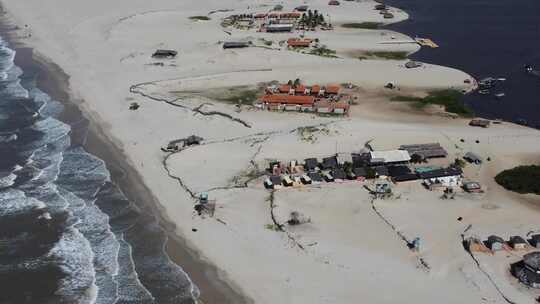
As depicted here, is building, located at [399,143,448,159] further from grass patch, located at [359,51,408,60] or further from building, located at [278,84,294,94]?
grass patch, located at [359,51,408,60]

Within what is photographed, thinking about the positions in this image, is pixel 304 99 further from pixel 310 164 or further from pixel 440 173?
pixel 440 173

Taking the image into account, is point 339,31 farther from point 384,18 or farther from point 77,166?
point 77,166

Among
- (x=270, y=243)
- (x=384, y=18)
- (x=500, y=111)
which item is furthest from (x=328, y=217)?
(x=384, y=18)

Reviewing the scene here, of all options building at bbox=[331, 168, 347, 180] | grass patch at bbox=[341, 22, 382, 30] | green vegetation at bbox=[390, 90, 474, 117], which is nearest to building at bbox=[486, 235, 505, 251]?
building at bbox=[331, 168, 347, 180]

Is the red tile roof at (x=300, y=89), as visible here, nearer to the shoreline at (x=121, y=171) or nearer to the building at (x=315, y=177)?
the building at (x=315, y=177)

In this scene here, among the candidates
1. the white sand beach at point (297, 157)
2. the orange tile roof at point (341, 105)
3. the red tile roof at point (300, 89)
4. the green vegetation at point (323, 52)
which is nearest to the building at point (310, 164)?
the white sand beach at point (297, 157)

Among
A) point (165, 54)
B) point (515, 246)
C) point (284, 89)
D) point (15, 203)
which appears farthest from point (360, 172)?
point (165, 54)
